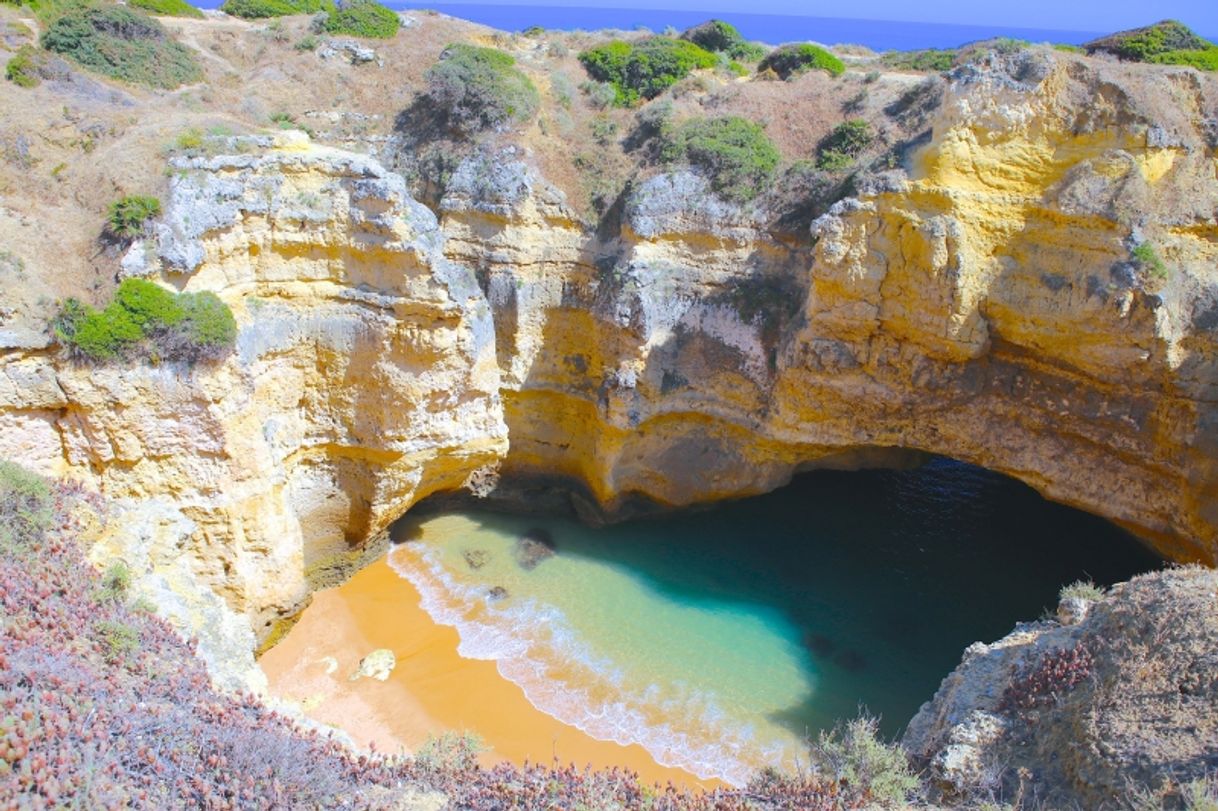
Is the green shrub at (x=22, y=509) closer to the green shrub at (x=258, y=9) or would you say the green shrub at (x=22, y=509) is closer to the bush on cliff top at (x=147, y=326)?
the bush on cliff top at (x=147, y=326)

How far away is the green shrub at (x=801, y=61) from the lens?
23734 millimetres

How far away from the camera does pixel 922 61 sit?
2486cm

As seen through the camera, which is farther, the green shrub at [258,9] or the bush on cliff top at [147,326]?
the green shrub at [258,9]

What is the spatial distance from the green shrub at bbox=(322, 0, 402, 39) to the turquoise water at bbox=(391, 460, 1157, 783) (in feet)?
48.0

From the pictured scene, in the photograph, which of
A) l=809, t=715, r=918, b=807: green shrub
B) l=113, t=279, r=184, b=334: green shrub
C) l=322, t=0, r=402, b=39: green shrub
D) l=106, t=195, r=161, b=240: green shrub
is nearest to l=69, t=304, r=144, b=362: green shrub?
l=113, t=279, r=184, b=334: green shrub

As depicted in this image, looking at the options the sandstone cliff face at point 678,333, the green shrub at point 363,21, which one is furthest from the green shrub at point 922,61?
the green shrub at point 363,21

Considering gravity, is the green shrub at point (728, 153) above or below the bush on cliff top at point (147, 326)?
above

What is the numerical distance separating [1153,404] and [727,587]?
9.35 meters

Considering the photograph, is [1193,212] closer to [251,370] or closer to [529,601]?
[529,601]

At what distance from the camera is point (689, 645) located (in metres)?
16.5

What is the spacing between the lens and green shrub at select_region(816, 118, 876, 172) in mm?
18656

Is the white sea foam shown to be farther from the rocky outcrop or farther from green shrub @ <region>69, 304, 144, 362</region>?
green shrub @ <region>69, 304, 144, 362</region>

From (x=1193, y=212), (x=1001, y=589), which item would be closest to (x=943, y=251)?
(x=1193, y=212)

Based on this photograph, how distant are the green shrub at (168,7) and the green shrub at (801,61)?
17.9 metres
